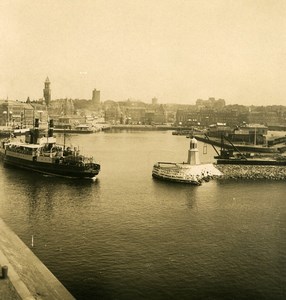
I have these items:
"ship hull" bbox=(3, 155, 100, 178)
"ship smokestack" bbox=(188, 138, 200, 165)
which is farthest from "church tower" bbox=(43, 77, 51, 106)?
"ship smokestack" bbox=(188, 138, 200, 165)

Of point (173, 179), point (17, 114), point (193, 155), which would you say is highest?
point (17, 114)

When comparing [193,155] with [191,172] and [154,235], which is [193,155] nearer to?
[191,172]

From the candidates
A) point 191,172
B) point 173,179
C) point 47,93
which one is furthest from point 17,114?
point 173,179

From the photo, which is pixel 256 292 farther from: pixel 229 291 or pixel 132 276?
pixel 132 276

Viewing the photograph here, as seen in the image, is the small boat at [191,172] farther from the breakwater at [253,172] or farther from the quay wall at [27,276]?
the quay wall at [27,276]

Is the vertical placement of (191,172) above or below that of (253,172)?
above

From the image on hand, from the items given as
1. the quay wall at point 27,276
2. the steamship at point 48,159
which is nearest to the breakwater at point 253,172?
the steamship at point 48,159

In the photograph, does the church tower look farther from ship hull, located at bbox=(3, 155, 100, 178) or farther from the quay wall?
the quay wall
